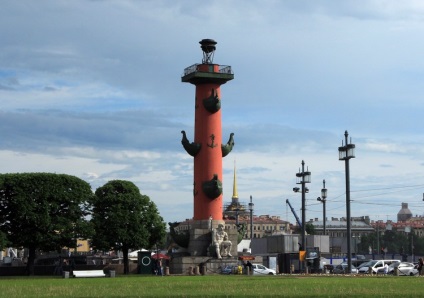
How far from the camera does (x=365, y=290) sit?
31.9 m

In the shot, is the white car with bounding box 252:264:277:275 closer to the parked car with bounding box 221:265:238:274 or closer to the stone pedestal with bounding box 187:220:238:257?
the parked car with bounding box 221:265:238:274

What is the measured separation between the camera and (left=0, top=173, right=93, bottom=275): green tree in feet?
237

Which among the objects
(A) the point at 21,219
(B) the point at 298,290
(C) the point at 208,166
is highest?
(C) the point at 208,166

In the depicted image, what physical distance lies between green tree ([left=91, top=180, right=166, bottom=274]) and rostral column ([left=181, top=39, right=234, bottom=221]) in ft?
19.1

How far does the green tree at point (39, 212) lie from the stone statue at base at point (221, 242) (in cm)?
1187

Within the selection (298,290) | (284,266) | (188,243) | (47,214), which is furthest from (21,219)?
(298,290)

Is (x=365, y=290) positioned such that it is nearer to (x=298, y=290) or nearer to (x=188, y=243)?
(x=298, y=290)

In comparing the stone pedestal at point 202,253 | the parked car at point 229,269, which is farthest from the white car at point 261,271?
the stone pedestal at point 202,253

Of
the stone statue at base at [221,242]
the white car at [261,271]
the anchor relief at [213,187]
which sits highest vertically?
the anchor relief at [213,187]

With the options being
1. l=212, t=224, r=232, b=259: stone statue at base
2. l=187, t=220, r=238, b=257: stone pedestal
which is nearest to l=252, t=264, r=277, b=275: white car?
l=212, t=224, r=232, b=259: stone statue at base

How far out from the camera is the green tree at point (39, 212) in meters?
72.2

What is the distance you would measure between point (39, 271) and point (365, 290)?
53887 mm

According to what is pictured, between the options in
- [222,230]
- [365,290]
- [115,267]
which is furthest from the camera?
[115,267]

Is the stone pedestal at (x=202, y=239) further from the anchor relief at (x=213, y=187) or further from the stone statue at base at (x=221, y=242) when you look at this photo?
the anchor relief at (x=213, y=187)
